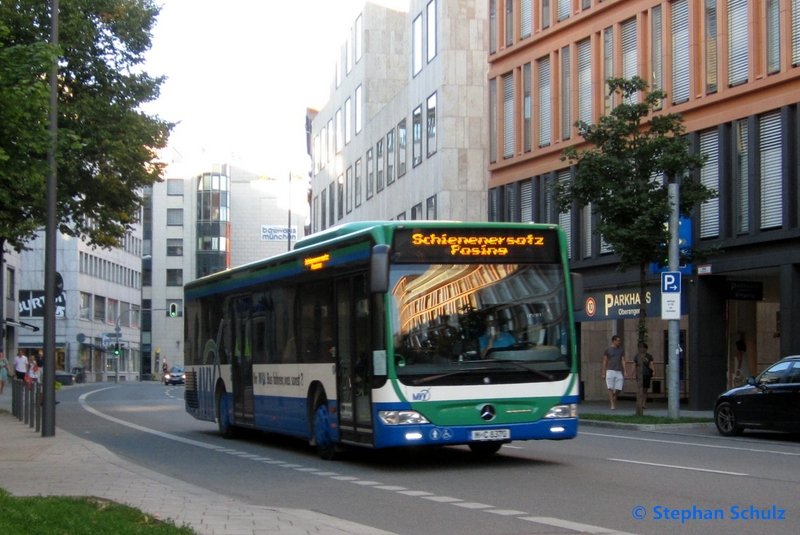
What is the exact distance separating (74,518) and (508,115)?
115 feet

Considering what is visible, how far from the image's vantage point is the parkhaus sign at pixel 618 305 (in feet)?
111

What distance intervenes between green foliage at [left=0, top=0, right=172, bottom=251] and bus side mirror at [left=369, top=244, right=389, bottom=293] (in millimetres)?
20103

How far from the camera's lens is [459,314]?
14.1 m

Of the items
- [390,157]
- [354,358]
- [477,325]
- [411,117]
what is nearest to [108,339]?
[390,157]

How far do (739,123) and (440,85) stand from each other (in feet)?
58.0

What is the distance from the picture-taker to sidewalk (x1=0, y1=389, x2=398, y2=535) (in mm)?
9344

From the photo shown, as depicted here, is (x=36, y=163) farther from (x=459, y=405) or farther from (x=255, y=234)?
(x=255, y=234)

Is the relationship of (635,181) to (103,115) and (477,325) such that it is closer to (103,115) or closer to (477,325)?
(477,325)

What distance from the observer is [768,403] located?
21.0 metres

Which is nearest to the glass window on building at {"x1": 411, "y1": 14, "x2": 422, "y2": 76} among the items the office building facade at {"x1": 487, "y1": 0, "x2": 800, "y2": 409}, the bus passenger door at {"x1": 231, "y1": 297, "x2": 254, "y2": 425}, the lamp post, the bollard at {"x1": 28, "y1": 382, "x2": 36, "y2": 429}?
the office building facade at {"x1": 487, "y1": 0, "x2": 800, "y2": 409}

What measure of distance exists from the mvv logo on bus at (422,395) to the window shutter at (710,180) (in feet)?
60.7

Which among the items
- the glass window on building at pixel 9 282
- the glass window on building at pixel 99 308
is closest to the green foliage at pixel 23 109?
the glass window on building at pixel 9 282

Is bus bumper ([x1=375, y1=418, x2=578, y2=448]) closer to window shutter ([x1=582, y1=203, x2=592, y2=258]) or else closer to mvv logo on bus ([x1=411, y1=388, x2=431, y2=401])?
mvv logo on bus ([x1=411, y1=388, x2=431, y2=401])

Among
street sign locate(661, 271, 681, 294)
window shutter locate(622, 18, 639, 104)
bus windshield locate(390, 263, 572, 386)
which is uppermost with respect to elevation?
window shutter locate(622, 18, 639, 104)
